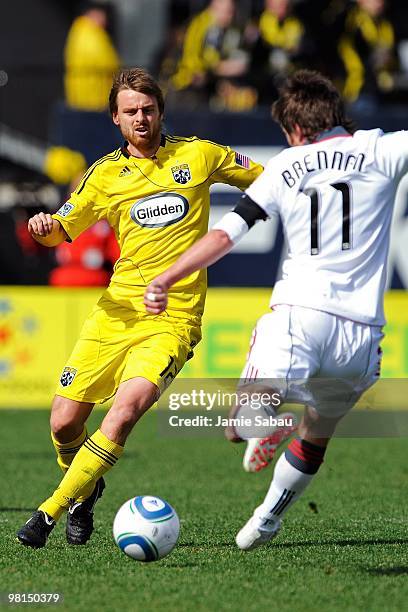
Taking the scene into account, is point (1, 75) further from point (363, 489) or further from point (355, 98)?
point (363, 489)

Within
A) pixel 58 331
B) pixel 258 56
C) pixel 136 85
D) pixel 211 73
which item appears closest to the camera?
pixel 136 85

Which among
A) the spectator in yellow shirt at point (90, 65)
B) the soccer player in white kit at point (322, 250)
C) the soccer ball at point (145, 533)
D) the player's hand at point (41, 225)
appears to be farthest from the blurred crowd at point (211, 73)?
→ the soccer player in white kit at point (322, 250)

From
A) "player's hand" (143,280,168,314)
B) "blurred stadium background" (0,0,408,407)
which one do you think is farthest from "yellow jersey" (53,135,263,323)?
"blurred stadium background" (0,0,408,407)

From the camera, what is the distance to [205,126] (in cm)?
1473

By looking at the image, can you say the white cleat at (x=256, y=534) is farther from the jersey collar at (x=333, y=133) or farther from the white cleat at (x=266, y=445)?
the jersey collar at (x=333, y=133)

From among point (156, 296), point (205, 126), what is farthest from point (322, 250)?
point (205, 126)

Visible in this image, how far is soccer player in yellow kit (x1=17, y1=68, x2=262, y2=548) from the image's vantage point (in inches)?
260

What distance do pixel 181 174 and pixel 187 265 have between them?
1.21 m

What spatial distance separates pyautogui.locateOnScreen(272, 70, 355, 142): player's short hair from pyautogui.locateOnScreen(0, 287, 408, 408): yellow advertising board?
26.2ft

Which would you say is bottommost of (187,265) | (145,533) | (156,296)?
(145,533)

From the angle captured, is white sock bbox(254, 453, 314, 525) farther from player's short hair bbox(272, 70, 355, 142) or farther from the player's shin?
player's short hair bbox(272, 70, 355, 142)

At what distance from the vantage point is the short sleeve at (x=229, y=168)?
22.7ft

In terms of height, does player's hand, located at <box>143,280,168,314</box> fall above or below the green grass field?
above

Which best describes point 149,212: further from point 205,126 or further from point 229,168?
point 205,126
